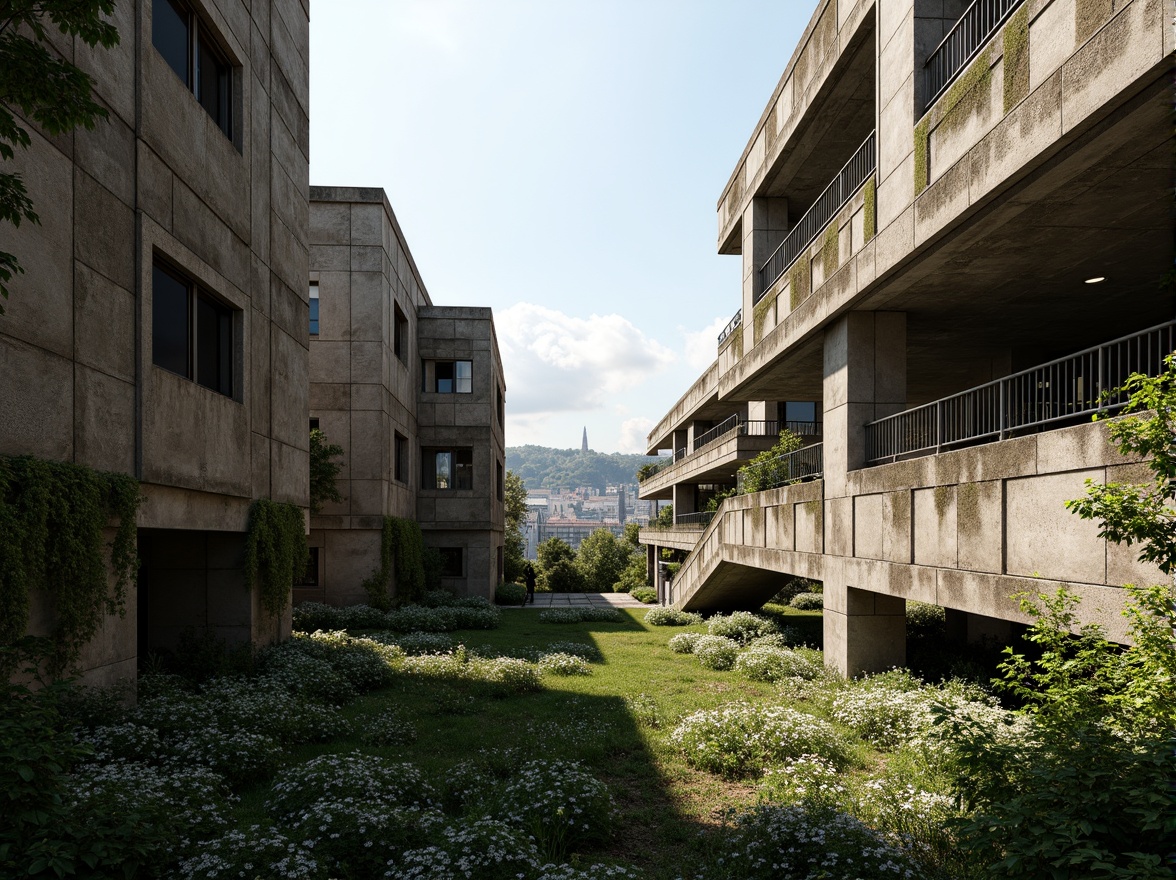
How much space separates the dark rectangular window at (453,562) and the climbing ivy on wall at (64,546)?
894 inches

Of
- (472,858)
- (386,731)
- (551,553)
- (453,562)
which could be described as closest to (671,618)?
(453,562)

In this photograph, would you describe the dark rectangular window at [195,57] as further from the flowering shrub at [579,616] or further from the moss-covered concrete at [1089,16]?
the flowering shrub at [579,616]

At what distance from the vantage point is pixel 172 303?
12.1 meters

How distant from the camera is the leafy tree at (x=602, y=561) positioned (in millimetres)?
50969

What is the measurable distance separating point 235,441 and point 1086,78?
14057 millimetres

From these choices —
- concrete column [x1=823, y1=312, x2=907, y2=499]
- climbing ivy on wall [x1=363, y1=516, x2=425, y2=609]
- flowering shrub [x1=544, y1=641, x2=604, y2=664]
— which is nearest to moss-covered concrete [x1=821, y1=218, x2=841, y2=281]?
concrete column [x1=823, y1=312, x2=907, y2=499]

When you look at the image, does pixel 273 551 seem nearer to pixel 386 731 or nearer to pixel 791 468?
pixel 386 731

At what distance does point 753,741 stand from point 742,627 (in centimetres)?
1228

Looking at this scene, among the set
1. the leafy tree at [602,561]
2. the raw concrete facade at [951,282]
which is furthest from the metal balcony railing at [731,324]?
the leafy tree at [602,561]

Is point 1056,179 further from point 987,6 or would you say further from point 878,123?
point 878,123

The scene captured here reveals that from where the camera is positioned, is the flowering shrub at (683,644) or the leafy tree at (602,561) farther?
the leafy tree at (602,561)

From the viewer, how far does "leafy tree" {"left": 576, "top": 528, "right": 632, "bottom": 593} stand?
51.0 meters

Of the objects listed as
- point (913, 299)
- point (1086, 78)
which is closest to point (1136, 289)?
point (913, 299)

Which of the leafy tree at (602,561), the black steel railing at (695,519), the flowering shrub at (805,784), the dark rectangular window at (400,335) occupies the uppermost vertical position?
the dark rectangular window at (400,335)
